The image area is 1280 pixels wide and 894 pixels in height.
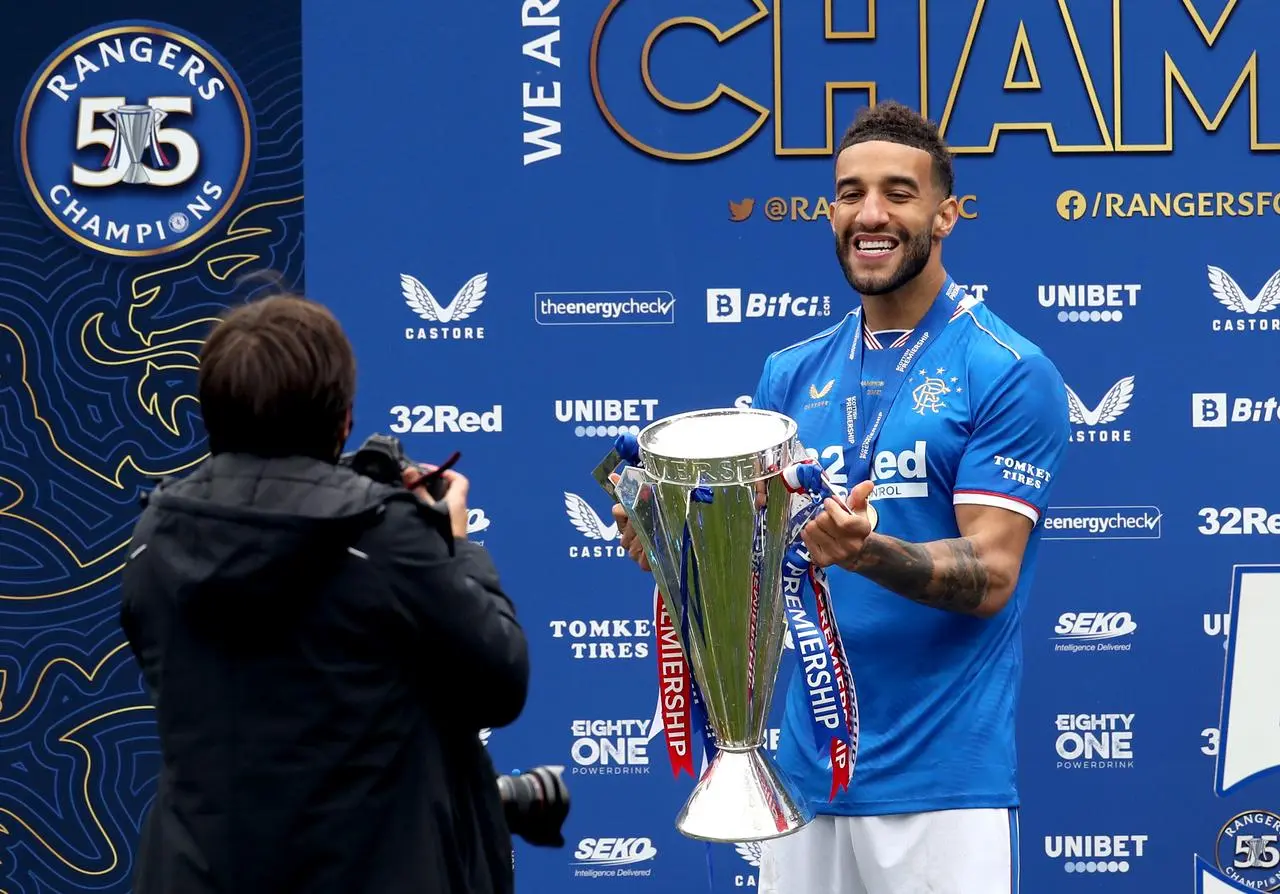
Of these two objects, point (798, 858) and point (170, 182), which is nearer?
point (798, 858)

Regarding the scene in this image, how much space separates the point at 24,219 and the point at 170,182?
38 centimetres

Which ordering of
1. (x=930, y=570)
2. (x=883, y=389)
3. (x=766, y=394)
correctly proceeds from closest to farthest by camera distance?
(x=930, y=570) → (x=883, y=389) → (x=766, y=394)

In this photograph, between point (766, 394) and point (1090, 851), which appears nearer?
point (766, 394)

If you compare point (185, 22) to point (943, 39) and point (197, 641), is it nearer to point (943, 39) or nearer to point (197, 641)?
point (943, 39)

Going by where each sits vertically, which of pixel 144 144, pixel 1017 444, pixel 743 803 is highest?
pixel 144 144

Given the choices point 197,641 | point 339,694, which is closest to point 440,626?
point 339,694

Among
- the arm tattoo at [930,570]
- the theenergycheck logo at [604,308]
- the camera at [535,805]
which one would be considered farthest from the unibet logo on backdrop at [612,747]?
the camera at [535,805]

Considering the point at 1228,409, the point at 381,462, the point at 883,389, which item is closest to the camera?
the point at 381,462

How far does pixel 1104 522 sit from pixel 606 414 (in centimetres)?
124

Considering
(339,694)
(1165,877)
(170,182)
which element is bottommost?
(1165,877)

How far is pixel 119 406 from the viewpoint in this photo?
13.7 feet

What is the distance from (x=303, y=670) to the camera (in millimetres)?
1948

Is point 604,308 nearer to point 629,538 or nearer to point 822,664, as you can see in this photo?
point 629,538

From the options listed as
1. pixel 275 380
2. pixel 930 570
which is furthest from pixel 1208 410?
pixel 275 380
